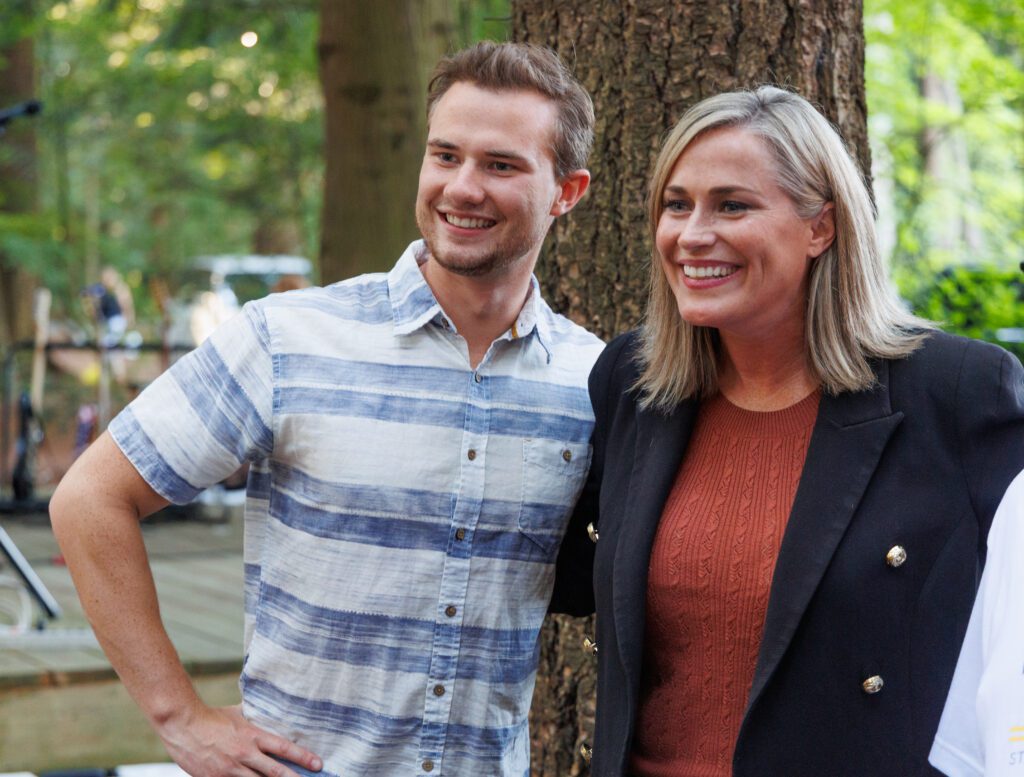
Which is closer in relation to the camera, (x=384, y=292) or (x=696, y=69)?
(x=384, y=292)

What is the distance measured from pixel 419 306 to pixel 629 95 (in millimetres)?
1361

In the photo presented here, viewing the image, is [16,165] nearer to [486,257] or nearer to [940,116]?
[940,116]

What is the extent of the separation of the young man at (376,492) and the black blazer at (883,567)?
2.06 feet

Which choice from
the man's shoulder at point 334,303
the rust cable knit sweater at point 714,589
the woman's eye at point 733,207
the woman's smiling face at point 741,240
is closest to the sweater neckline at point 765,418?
the rust cable knit sweater at point 714,589

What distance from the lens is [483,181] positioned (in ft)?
9.02

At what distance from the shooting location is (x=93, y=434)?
11.4 meters

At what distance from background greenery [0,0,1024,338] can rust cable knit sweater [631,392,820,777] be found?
2.19 m

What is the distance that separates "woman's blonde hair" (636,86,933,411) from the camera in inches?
100

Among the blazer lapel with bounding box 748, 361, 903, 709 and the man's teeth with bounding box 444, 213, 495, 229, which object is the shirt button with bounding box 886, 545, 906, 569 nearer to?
the blazer lapel with bounding box 748, 361, 903, 709

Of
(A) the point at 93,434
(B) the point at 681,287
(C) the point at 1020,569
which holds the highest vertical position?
(B) the point at 681,287

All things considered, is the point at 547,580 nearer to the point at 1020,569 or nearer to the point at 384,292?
the point at 384,292

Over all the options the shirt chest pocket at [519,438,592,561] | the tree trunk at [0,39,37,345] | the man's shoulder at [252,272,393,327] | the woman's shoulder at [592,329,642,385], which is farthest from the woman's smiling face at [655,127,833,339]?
the tree trunk at [0,39,37,345]

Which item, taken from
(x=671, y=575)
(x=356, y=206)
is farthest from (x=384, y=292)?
(x=356, y=206)

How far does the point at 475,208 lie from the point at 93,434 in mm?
9342
